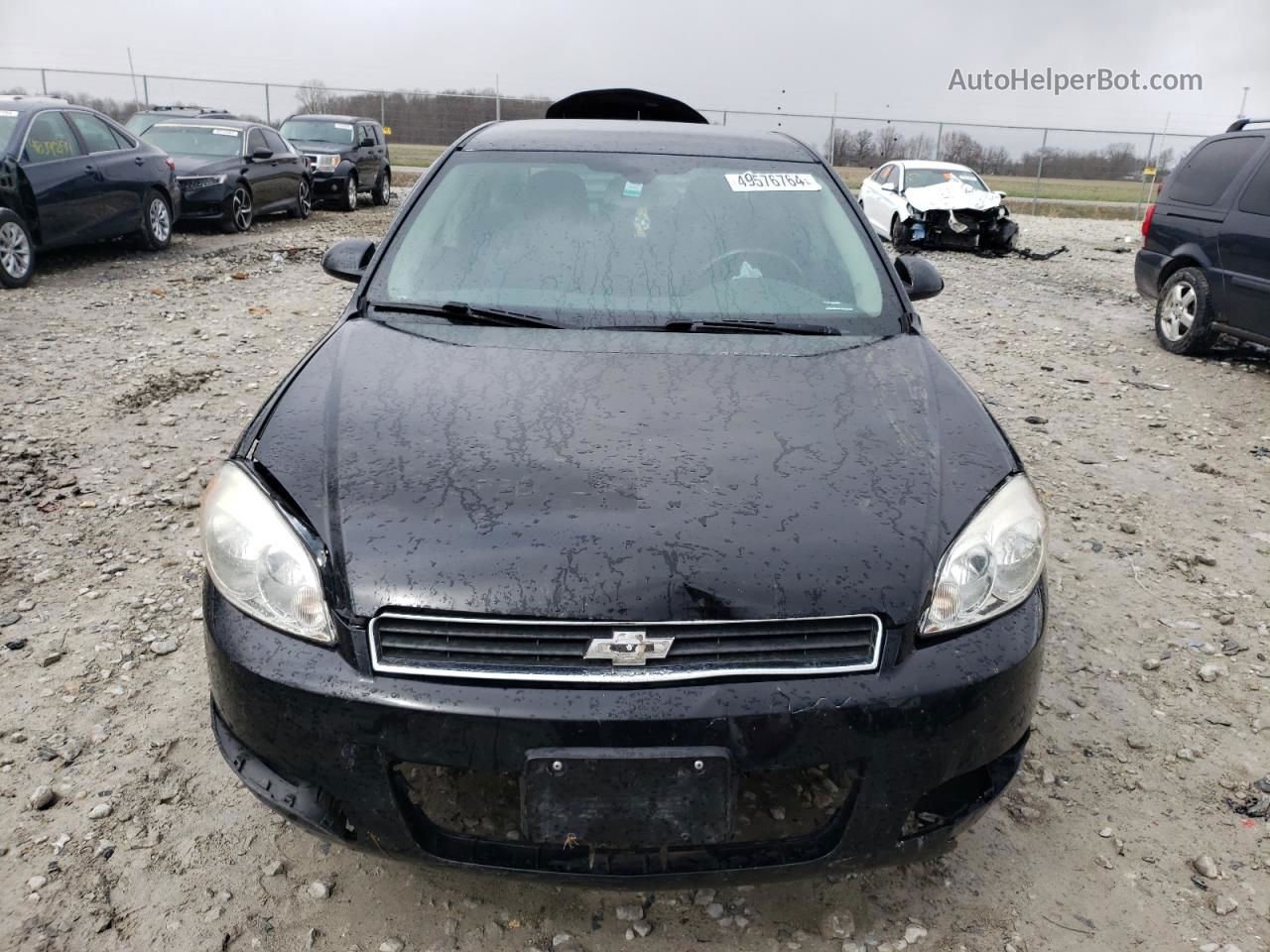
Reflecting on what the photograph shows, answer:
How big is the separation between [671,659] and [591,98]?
6.39 m

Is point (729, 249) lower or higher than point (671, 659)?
higher

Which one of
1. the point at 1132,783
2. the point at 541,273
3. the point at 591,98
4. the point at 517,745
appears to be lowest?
the point at 1132,783

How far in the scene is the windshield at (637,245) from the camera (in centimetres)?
268

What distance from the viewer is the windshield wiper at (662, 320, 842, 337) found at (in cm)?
260

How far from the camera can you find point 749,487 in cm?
185

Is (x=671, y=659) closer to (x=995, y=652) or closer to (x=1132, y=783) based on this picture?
(x=995, y=652)

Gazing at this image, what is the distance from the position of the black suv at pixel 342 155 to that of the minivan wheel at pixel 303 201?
0.95m

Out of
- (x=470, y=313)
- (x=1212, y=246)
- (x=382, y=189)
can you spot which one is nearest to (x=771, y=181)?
(x=470, y=313)

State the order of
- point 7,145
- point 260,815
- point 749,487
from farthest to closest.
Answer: point 7,145
point 260,815
point 749,487

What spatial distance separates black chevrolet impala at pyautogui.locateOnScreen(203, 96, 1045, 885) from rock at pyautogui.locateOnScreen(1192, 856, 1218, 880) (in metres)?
0.72

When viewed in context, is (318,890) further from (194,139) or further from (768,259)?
(194,139)

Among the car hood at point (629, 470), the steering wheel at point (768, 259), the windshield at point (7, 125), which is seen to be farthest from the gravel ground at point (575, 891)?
the windshield at point (7, 125)

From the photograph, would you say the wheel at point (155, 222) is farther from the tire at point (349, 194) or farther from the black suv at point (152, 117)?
the tire at point (349, 194)

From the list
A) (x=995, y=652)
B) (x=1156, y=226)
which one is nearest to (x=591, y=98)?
(x=1156, y=226)
